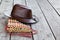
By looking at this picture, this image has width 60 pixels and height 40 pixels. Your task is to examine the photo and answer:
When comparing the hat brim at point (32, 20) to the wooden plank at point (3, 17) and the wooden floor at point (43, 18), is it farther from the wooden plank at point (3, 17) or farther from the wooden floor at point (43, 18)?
the wooden plank at point (3, 17)

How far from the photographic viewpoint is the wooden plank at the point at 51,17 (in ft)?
5.21

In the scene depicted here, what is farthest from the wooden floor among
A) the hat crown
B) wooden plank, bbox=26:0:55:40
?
the hat crown

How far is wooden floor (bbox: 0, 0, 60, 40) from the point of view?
1.47 metres

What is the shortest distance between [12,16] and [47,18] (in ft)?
1.12

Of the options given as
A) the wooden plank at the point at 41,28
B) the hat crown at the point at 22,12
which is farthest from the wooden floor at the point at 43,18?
the hat crown at the point at 22,12

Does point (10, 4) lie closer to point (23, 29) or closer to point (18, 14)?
point (18, 14)

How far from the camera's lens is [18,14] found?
1679mm

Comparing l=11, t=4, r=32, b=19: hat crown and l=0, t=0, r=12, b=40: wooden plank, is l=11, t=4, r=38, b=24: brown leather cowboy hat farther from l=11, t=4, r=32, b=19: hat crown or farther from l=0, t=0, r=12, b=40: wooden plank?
l=0, t=0, r=12, b=40: wooden plank

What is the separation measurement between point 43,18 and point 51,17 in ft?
0.30

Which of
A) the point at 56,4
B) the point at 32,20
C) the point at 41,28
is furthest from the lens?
the point at 56,4

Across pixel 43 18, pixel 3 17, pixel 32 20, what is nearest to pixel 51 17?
pixel 43 18

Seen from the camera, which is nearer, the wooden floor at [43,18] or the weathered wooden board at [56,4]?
the wooden floor at [43,18]

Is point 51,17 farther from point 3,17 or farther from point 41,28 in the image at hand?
point 3,17

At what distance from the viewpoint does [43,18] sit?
1.81 meters
